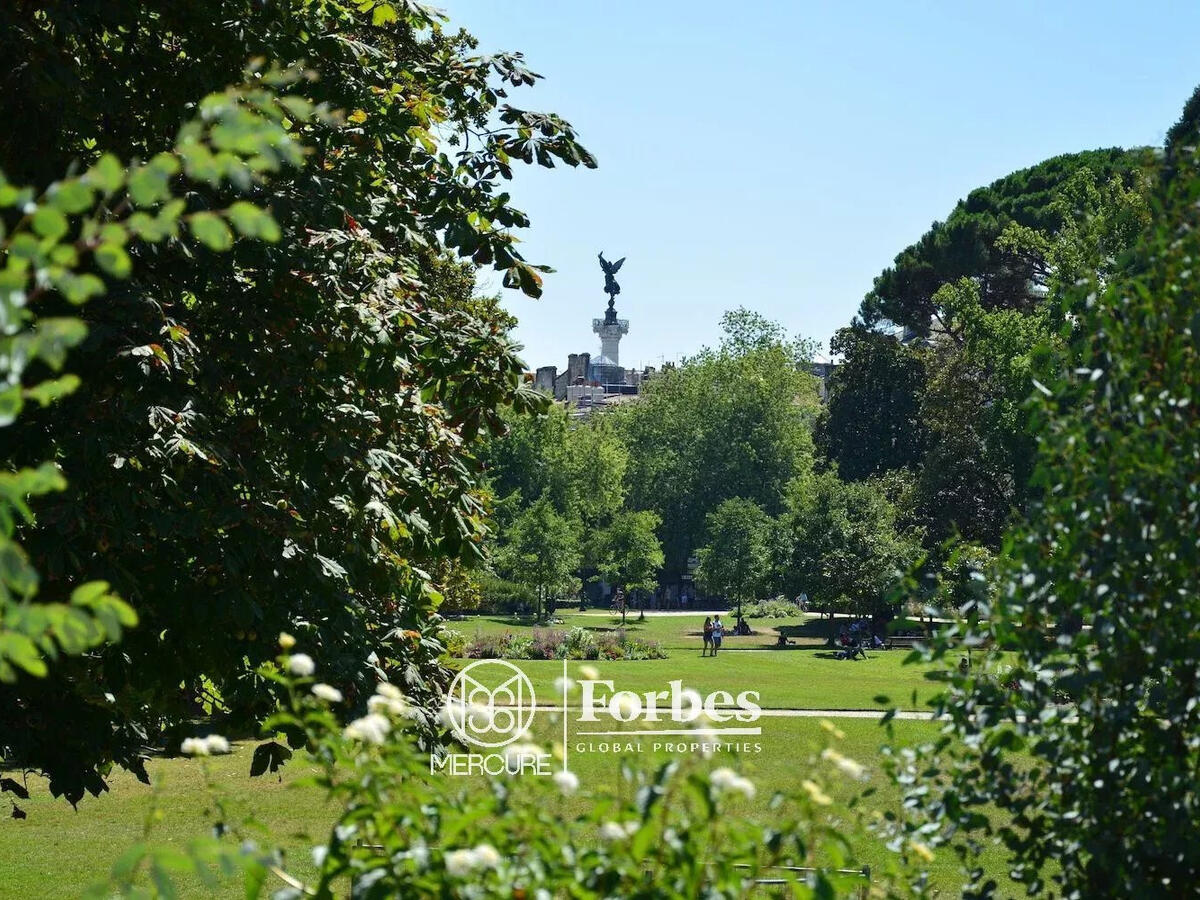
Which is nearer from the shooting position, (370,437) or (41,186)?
(41,186)

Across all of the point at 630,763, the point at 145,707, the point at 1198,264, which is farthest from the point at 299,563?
the point at 1198,264

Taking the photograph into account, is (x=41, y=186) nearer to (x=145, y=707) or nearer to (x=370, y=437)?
(x=370, y=437)

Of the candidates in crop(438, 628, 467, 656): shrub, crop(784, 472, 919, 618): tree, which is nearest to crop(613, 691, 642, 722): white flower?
crop(438, 628, 467, 656): shrub

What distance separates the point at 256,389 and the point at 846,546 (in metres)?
40.9

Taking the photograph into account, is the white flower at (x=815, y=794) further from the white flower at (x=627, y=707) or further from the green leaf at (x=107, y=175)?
the white flower at (x=627, y=707)

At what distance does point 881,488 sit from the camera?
172ft

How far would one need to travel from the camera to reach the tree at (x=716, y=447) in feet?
234

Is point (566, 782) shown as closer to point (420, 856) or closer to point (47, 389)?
point (420, 856)

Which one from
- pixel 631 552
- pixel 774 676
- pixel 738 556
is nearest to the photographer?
pixel 774 676

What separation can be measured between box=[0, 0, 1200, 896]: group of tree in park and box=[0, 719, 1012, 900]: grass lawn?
184 centimetres

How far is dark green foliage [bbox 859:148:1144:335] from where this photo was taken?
169ft

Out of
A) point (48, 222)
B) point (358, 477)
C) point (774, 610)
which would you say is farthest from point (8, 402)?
point (774, 610)

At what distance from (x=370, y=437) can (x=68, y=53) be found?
96.8 inches

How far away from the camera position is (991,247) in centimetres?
5228
